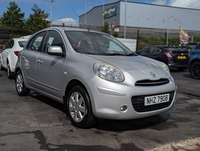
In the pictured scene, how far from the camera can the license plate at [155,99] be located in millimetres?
3728

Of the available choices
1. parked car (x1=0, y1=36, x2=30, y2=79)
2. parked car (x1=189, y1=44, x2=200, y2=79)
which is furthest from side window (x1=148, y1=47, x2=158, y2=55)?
parked car (x1=0, y1=36, x2=30, y2=79)

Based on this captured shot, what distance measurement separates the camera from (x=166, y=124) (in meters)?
4.32

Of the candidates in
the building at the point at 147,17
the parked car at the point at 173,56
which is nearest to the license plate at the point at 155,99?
the parked car at the point at 173,56

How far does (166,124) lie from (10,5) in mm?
31043

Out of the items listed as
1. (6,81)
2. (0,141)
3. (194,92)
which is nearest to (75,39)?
(0,141)

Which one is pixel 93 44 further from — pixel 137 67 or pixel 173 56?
pixel 173 56

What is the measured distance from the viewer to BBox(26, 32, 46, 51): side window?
17.6 feet

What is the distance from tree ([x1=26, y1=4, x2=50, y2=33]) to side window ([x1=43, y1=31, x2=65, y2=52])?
25.1 metres

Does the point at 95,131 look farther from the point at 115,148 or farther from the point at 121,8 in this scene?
the point at 121,8

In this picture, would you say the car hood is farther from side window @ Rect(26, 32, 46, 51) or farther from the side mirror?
side window @ Rect(26, 32, 46, 51)

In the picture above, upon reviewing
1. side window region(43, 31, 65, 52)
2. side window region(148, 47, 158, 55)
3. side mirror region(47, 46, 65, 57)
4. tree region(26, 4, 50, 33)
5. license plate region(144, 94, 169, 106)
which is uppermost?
tree region(26, 4, 50, 33)

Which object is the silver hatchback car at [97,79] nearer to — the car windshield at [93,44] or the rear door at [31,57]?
the car windshield at [93,44]

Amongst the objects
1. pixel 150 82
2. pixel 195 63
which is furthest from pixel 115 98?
pixel 195 63

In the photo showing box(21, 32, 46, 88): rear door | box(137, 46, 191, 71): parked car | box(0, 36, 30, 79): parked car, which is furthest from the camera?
box(137, 46, 191, 71): parked car
